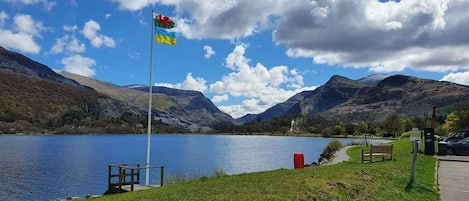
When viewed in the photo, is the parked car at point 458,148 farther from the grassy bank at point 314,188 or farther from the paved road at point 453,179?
the grassy bank at point 314,188

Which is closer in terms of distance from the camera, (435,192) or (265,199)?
(265,199)

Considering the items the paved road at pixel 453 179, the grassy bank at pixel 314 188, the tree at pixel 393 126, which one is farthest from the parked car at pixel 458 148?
the tree at pixel 393 126

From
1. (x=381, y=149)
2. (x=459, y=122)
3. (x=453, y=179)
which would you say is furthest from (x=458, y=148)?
(x=459, y=122)

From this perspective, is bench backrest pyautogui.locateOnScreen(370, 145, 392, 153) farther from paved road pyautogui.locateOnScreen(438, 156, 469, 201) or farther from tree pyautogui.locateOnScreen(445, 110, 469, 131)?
tree pyautogui.locateOnScreen(445, 110, 469, 131)

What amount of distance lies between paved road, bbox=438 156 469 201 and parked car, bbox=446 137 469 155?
Answer: 470 cm

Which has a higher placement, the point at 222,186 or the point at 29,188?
the point at 222,186

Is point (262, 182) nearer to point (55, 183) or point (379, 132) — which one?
point (55, 183)

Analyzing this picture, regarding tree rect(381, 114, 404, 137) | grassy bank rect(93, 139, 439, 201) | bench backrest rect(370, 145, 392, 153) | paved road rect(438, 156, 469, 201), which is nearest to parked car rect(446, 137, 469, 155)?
paved road rect(438, 156, 469, 201)

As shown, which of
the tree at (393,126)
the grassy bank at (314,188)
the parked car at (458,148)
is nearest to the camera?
the grassy bank at (314,188)

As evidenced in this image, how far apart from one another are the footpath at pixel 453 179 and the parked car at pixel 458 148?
4.70 meters

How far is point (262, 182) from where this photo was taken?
46.3ft

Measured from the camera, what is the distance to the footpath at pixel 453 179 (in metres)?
14.9

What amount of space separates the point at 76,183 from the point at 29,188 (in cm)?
417

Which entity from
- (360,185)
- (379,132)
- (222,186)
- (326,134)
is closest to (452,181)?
(360,185)
